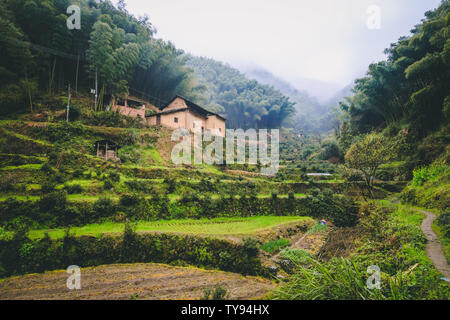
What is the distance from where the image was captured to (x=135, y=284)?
Answer: 5898 mm

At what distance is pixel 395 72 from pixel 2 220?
30.2 m

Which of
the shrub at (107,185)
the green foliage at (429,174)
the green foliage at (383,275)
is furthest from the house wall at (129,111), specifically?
the green foliage at (429,174)

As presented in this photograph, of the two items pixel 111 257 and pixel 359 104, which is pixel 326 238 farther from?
pixel 359 104

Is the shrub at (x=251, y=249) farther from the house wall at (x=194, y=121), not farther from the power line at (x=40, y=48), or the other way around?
the power line at (x=40, y=48)

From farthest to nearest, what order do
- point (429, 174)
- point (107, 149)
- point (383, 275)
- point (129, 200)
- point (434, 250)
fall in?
point (107, 149), point (429, 174), point (129, 200), point (434, 250), point (383, 275)

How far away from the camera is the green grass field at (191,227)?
7.70 metres

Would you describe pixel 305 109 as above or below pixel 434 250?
above

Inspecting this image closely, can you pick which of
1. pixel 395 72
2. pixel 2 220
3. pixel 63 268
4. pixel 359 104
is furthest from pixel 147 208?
pixel 359 104

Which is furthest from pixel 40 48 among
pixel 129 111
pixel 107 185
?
pixel 107 185

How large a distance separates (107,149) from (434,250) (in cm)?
1919

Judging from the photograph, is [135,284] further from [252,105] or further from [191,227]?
[252,105]

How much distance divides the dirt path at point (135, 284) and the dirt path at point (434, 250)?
3984 mm
